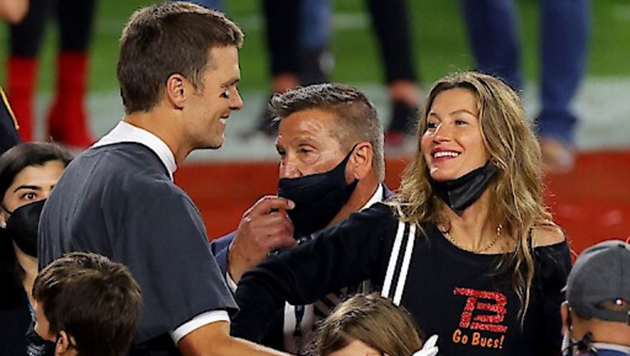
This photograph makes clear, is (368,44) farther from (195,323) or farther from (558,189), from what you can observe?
(195,323)

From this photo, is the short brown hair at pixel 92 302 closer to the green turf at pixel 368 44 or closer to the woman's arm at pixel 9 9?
the woman's arm at pixel 9 9

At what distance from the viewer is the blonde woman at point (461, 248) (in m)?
3.55

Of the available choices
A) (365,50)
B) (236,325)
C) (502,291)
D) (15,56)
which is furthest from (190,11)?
(365,50)

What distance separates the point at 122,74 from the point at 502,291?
97 centimetres

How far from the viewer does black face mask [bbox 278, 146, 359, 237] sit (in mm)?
3928

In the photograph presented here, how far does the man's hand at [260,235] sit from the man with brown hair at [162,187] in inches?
19.0

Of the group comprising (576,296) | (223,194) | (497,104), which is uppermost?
(497,104)

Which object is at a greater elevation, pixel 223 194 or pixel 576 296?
pixel 576 296

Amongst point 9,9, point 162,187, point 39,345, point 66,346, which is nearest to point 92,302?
point 66,346

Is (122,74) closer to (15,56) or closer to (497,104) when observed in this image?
(497,104)

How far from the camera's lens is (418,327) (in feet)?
11.5

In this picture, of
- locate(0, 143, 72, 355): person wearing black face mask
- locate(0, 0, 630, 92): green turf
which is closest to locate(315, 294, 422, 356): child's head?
locate(0, 143, 72, 355): person wearing black face mask

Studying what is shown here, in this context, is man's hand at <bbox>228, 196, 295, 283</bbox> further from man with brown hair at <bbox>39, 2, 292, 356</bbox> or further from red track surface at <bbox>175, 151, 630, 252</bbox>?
red track surface at <bbox>175, 151, 630, 252</bbox>

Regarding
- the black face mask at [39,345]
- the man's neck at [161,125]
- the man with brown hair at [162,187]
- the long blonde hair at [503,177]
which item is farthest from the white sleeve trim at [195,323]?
the long blonde hair at [503,177]
